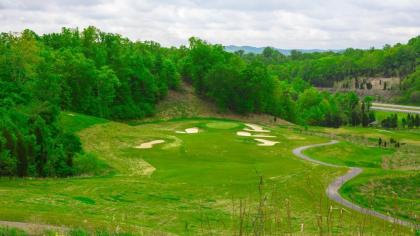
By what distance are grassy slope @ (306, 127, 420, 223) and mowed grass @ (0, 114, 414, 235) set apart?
227 cm

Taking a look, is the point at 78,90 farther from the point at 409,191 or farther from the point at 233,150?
the point at 409,191

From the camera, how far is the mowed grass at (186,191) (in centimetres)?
1855

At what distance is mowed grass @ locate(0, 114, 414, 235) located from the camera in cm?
1855

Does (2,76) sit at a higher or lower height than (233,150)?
higher

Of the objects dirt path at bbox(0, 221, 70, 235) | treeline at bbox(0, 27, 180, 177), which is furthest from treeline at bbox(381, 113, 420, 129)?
dirt path at bbox(0, 221, 70, 235)

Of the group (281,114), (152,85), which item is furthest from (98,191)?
(281,114)

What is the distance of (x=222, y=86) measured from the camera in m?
93.6

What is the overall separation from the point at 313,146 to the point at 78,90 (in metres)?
37.5

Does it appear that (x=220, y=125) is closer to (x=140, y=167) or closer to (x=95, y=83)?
(x=95, y=83)

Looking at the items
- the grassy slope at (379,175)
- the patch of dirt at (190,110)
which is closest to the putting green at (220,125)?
the patch of dirt at (190,110)

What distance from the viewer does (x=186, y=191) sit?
34.3 meters

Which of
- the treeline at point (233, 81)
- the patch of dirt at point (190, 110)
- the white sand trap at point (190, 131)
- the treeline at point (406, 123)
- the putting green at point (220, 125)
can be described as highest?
the treeline at point (233, 81)

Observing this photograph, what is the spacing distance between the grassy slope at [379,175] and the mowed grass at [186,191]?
227cm

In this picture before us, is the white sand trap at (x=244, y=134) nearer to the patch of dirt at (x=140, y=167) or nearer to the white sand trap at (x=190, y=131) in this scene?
the white sand trap at (x=190, y=131)
